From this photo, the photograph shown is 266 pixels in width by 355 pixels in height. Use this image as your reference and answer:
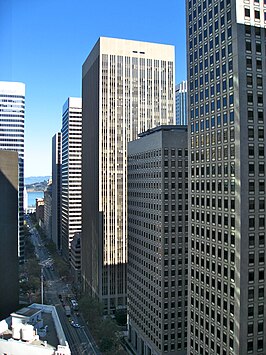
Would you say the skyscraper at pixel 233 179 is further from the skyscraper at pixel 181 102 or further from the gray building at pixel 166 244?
the skyscraper at pixel 181 102

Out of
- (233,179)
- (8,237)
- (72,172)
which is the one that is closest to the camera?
(233,179)

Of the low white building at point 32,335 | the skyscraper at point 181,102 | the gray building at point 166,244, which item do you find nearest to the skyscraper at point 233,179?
the gray building at point 166,244

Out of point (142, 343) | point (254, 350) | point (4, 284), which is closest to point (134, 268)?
point (142, 343)

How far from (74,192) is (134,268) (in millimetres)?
16540

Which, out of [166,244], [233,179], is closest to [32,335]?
[233,179]

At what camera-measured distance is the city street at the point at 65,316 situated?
14.9 metres

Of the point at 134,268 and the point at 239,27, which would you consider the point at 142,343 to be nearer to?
the point at 134,268

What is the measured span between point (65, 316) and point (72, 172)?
16.0m

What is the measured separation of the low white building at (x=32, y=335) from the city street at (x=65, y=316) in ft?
20.4

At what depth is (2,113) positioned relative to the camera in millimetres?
20953

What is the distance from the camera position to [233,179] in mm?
9109

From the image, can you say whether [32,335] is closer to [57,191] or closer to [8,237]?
[8,237]

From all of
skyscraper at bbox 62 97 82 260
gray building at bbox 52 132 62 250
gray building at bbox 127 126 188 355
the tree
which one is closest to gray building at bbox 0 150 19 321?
the tree

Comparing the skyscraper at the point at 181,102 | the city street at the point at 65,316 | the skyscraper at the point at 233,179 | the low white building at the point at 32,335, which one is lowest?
the city street at the point at 65,316
